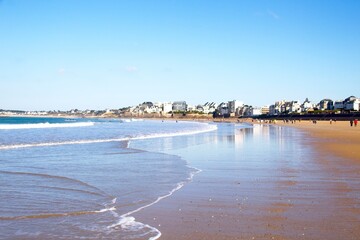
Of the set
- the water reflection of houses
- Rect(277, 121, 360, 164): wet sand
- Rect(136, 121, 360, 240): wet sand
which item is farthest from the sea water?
the water reflection of houses

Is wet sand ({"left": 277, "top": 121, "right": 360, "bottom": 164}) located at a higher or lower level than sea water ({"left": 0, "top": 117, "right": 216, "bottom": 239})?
lower

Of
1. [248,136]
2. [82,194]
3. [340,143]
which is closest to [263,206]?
[82,194]

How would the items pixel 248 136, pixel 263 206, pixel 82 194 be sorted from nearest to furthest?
1. pixel 263 206
2. pixel 82 194
3. pixel 248 136

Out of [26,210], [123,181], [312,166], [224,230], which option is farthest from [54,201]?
[312,166]

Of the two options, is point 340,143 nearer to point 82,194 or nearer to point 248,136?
point 248,136

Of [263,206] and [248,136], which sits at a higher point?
[263,206]

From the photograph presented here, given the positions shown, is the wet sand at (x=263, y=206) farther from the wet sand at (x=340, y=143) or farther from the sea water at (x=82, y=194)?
the wet sand at (x=340, y=143)

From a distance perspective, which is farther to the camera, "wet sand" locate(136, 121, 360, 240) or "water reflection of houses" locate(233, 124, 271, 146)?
"water reflection of houses" locate(233, 124, 271, 146)

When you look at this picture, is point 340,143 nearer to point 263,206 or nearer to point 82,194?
point 263,206

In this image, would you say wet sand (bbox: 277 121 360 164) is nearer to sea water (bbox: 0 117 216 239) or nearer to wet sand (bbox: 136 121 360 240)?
wet sand (bbox: 136 121 360 240)

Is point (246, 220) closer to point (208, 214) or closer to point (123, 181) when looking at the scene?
point (208, 214)

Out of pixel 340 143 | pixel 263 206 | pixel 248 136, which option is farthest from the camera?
pixel 248 136

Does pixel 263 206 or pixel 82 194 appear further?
pixel 82 194

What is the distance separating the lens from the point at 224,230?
5223 mm
